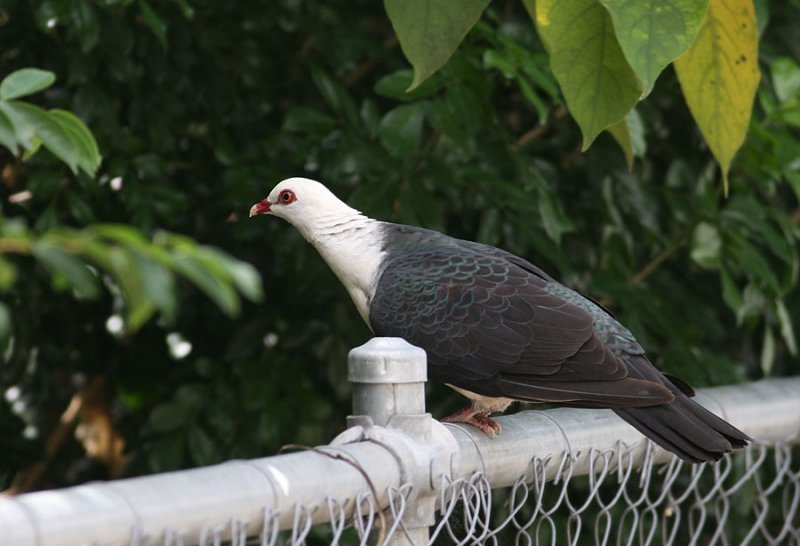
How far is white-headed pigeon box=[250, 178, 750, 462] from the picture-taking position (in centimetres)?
180

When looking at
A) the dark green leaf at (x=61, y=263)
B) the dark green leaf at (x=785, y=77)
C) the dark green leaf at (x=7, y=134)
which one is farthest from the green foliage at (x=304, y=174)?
the dark green leaf at (x=61, y=263)

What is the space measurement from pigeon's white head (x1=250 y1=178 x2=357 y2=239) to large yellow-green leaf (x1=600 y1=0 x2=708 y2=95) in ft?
2.72

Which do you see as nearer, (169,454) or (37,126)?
(37,126)

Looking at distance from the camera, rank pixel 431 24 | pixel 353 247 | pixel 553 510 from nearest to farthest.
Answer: pixel 431 24
pixel 553 510
pixel 353 247

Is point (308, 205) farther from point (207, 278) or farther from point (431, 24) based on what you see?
point (207, 278)

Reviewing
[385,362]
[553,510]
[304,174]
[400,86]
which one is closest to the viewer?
[385,362]

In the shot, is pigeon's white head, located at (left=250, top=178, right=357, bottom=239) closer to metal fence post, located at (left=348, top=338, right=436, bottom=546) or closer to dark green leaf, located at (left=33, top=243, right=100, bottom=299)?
metal fence post, located at (left=348, top=338, right=436, bottom=546)

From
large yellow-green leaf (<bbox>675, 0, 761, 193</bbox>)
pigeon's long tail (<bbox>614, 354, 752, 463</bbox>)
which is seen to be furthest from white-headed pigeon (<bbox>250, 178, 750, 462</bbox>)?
large yellow-green leaf (<bbox>675, 0, 761, 193</bbox>)

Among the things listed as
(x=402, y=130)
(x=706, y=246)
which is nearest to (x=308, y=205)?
(x=402, y=130)

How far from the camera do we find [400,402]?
143cm

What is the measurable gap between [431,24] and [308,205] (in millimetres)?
652

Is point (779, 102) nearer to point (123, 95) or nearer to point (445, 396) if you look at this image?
point (445, 396)

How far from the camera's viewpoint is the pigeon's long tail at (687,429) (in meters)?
1.74

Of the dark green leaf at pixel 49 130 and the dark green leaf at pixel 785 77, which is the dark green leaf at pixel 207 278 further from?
the dark green leaf at pixel 785 77
